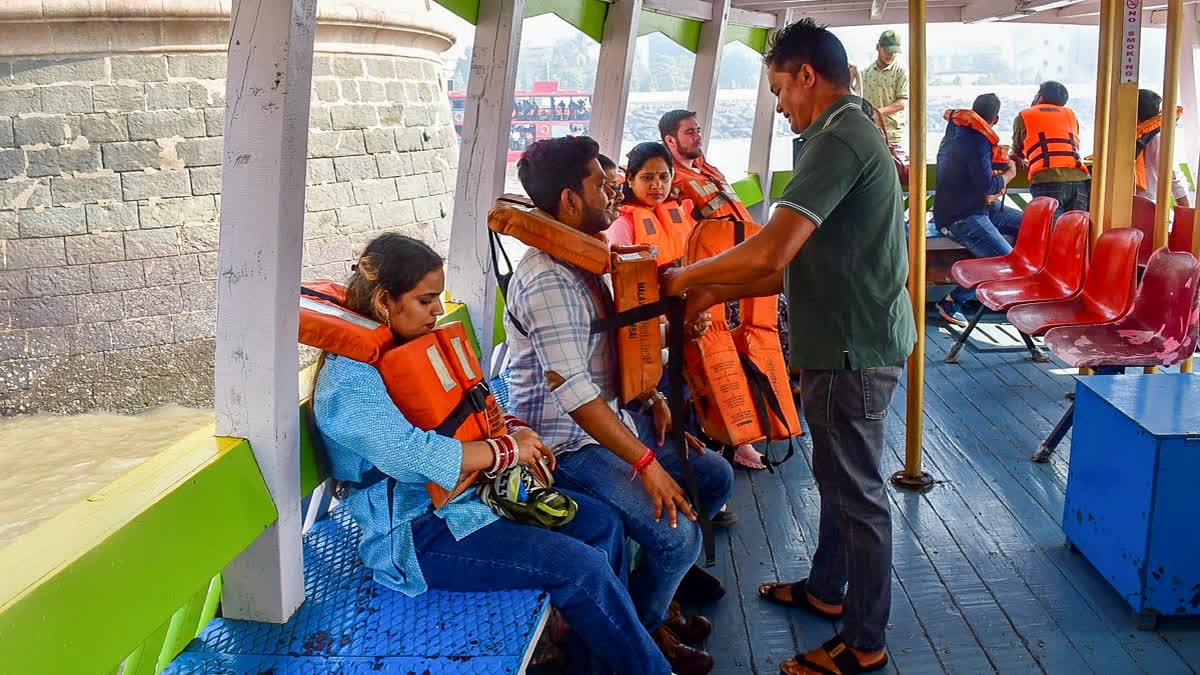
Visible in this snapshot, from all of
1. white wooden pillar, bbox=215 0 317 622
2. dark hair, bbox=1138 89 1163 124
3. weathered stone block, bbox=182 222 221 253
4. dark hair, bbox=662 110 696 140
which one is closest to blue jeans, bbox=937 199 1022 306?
dark hair, bbox=1138 89 1163 124

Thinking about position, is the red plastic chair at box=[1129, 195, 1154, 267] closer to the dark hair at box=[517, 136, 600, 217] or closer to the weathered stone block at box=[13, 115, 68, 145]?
the dark hair at box=[517, 136, 600, 217]

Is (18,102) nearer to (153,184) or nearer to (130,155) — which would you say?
(130,155)

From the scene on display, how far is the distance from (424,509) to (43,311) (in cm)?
1258

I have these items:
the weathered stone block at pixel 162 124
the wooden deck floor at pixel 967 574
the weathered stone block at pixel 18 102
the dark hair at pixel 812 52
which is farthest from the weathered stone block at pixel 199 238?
the dark hair at pixel 812 52

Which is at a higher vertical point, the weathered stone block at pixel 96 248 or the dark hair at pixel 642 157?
the dark hair at pixel 642 157

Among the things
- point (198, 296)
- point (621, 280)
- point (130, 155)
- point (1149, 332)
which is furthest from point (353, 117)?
point (621, 280)

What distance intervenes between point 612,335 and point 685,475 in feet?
1.52

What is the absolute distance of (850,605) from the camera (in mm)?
2814

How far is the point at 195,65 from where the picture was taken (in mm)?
13008

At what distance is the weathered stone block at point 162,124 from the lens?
12773 millimetres

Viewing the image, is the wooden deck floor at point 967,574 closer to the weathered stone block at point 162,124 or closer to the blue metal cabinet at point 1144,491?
the blue metal cabinet at point 1144,491

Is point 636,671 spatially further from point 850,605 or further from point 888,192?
point 888,192

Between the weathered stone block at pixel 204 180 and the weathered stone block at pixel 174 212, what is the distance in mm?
92

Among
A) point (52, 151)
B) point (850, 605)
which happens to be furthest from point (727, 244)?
point (52, 151)
